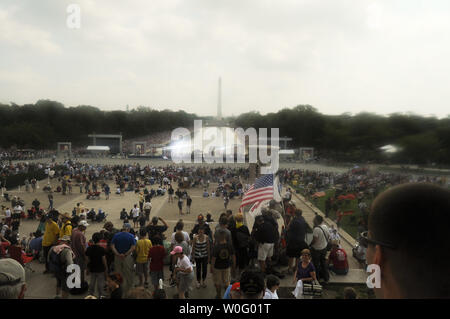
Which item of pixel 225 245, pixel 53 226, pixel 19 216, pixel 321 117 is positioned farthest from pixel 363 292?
pixel 321 117

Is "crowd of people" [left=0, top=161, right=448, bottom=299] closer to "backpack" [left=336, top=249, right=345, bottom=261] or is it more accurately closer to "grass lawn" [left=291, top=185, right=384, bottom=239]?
"backpack" [left=336, top=249, right=345, bottom=261]

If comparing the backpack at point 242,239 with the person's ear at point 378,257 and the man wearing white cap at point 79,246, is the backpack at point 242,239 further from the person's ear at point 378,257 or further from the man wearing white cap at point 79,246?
the person's ear at point 378,257

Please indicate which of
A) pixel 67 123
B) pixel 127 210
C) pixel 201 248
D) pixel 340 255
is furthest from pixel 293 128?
pixel 201 248

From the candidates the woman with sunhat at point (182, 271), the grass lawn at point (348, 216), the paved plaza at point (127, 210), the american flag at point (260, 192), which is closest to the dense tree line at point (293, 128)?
the grass lawn at point (348, 216)

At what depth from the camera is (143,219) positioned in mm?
13320

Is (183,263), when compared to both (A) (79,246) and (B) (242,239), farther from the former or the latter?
(A) (79,246)

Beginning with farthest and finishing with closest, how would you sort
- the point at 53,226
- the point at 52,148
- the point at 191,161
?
the point at 52,148 < the point at 191,161 < the point at 53,226

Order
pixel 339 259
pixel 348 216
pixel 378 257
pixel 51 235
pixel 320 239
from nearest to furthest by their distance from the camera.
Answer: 1. pixel 378 257
2. pixel 320 239
3. pixel 339 259
4. pixel 51 235
5. pixel 348 216

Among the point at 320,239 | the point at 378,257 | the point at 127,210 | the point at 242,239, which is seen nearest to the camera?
the point at 378,257

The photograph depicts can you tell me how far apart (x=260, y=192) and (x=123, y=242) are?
523 cm

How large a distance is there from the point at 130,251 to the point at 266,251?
272 centimetres

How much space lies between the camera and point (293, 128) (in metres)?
73.2

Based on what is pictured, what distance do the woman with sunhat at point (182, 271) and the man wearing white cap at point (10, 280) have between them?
3309mm
